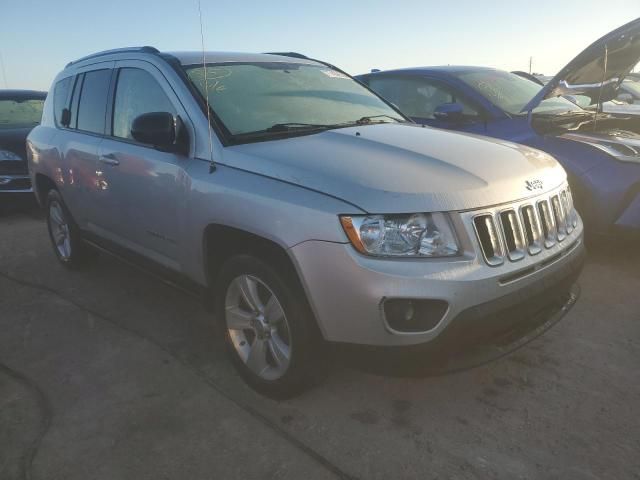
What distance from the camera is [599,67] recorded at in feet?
14.1

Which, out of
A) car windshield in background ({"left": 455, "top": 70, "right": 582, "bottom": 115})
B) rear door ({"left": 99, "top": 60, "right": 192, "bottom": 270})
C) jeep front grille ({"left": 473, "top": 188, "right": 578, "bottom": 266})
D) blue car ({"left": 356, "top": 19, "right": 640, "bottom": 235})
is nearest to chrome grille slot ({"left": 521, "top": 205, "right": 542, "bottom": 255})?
jeep front grille ({"left": 473, "top": 188, "right": 578, "bottom": 266})

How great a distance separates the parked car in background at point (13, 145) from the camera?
725cm

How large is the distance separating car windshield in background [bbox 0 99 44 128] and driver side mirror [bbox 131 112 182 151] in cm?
611

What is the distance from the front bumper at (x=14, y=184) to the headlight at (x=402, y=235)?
259 inches

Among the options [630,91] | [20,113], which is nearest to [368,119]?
[630,91]

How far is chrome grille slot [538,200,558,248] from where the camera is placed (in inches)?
99.4

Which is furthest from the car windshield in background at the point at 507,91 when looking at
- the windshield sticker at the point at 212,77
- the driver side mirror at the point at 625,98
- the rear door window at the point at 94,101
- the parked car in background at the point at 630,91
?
the rear door window at the point at 94,101

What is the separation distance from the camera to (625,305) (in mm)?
3602

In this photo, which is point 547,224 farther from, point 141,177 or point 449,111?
point 141,177

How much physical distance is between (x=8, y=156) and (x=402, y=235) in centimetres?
692

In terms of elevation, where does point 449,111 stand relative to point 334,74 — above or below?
below

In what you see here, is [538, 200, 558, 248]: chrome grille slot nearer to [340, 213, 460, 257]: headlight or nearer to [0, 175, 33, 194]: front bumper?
→ [340, 213, 460, 257]: headlight

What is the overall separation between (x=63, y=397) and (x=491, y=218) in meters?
2.28

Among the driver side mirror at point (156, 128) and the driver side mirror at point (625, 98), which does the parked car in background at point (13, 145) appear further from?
the driver side mirror at point (625, 98)
